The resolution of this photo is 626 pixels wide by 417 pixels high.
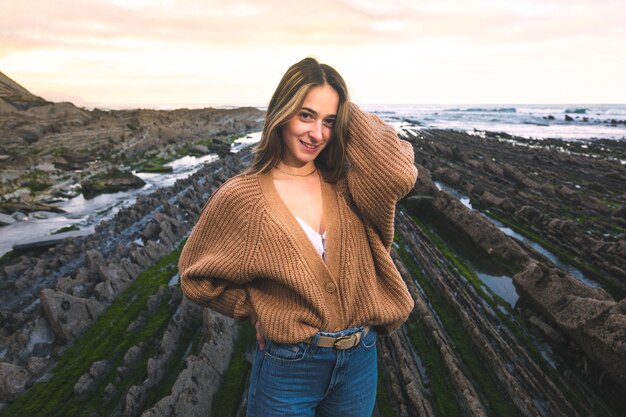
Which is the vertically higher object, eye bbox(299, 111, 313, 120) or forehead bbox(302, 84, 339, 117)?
forehead bbox(302, 84, 339, 117)

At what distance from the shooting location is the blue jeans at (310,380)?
6.74 ft

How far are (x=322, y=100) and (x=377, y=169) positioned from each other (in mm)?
509

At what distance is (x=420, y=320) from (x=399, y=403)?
2241 millimetres

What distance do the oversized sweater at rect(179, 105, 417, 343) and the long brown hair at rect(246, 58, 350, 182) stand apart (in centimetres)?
7

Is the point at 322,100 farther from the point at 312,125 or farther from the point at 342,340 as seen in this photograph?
the point at 342,340

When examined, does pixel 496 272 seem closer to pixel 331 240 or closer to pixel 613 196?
pixel 331 240

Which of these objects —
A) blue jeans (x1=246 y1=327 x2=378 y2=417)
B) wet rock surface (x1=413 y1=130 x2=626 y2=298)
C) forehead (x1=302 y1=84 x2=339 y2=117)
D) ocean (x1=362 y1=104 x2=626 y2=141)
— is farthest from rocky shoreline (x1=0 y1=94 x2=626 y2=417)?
ocean (x1=362 y1=104 x2=626 y2=141)

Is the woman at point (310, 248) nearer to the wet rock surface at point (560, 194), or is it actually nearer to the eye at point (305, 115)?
the eye at point (305, 115)

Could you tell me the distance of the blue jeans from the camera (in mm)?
2055

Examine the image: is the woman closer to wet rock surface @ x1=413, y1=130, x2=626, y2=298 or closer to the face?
the face

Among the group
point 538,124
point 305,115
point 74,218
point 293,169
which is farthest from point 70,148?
point 538,124

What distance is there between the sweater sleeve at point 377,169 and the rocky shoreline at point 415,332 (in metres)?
4.05

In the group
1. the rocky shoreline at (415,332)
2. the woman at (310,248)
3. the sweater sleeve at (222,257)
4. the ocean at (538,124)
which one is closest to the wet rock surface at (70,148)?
the rocky shoreline at (415,332)

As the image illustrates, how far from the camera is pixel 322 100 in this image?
204 cm
